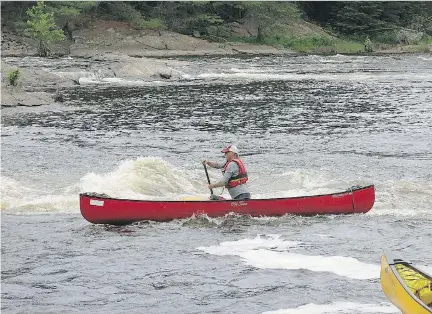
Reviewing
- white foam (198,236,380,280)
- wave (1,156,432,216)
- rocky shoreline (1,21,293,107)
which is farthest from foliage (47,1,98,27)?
white foam (198,236,380,280)

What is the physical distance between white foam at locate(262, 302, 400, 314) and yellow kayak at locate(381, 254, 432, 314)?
716 millimetres

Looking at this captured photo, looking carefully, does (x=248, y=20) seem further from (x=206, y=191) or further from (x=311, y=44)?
(x=206, y=191)

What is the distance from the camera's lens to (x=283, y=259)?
573 inches

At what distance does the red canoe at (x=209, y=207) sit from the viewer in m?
16.5

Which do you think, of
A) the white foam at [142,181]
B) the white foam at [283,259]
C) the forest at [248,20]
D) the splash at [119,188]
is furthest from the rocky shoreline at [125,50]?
the white foam at [283,259]

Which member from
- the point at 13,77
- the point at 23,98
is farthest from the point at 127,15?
the point at 23,98

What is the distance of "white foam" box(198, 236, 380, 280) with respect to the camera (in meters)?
13.9

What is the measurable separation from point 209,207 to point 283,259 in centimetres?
265

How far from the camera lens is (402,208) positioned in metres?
18.3

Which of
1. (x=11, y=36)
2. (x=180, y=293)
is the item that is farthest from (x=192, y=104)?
(x=11, y=36)

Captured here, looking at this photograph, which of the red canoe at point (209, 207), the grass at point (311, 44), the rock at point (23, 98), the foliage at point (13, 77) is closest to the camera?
the red canoe at point (209, 207)

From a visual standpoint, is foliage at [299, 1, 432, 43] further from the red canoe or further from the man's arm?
the man's arm

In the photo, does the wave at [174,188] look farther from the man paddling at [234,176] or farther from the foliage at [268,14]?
the foliage at [268,14]

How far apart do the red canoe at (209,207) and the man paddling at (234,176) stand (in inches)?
17.0
